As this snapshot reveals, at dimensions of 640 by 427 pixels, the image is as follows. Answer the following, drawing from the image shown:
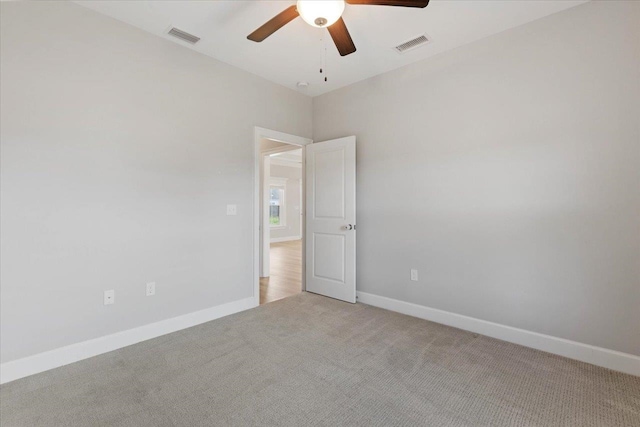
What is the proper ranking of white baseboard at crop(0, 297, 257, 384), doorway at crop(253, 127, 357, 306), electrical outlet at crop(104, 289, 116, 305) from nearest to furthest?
1. white baseboard at crop(0, 297, 257, 384)
2. electrical outlet at crop(104, 289, 116, 305)
3. doorway at crop(253, 127, 357, 306)

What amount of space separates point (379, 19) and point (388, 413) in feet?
9.65

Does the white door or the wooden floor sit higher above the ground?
the white door

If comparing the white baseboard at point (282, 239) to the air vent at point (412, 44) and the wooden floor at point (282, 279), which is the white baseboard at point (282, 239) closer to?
the wooden floor at point (282, 279)

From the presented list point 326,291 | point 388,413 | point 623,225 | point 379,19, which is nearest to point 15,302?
point 388,413

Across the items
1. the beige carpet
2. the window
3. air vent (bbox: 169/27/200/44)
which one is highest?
air vent (bbox: 169/27/200/44)

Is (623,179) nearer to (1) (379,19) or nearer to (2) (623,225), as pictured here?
(2) (623,225)

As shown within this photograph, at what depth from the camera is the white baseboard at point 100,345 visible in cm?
204

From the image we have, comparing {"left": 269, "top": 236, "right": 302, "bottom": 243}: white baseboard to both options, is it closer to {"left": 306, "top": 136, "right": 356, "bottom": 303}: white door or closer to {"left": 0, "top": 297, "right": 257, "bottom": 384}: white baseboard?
{"left": 306, "top": 136, "right": 356, "bottom": 303}: white door

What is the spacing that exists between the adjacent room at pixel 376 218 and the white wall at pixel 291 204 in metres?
6.39

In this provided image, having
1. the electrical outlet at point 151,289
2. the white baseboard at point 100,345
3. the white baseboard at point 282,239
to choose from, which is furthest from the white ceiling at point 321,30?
the white baseboard at point 282,239

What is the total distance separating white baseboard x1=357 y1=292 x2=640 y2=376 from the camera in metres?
2.16

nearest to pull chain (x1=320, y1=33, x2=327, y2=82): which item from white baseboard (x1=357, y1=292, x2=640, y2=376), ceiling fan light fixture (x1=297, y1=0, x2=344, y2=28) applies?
ceiling fan light fixture (x1=297, y1=0, x2=344, y2=28)

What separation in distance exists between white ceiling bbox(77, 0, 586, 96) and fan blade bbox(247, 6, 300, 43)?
1.38 feet

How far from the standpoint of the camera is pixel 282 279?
486 centimetres
